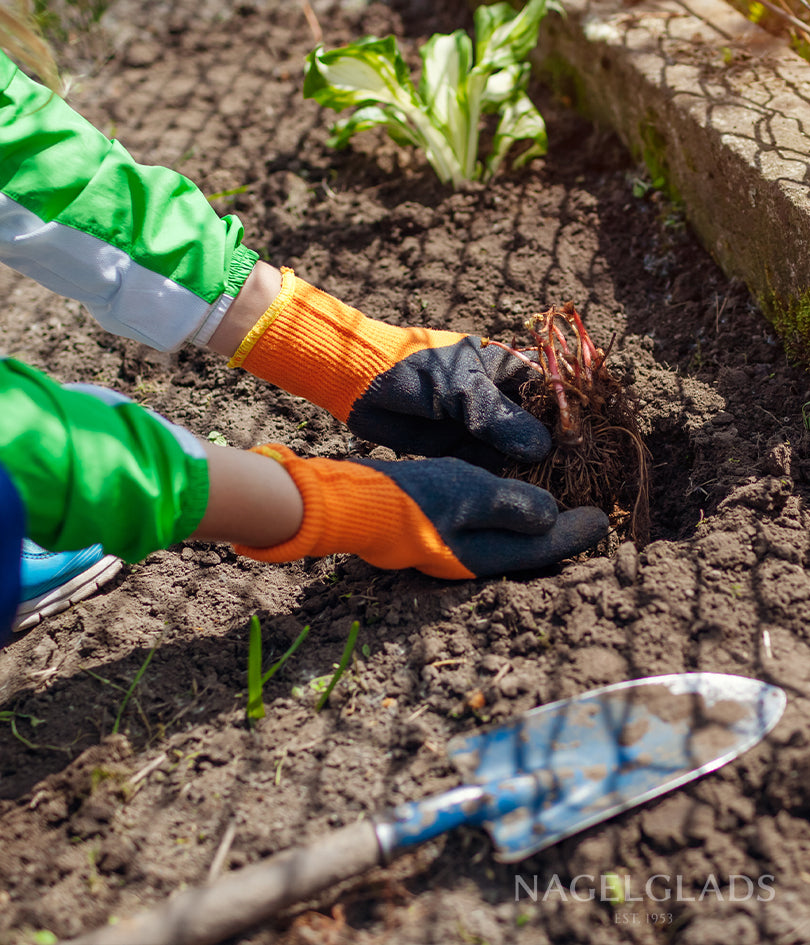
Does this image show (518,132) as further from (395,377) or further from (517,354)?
(395,377)

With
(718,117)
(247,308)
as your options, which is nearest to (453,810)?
(247,308)

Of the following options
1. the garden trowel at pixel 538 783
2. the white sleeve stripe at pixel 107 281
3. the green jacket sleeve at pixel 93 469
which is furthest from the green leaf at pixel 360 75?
the garden trowel at pixel 538 783

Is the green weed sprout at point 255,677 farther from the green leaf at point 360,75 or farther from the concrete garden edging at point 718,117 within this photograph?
the green leaf at point 360,75

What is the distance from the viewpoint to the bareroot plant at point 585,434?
1.85 m

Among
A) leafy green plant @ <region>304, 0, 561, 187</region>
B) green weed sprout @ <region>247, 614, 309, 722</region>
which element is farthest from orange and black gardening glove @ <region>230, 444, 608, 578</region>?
leafy green plant @ <region>304, 0, 561, 187</region>

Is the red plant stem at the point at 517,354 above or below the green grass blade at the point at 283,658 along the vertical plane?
above

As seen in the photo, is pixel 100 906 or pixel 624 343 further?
pixel 624 343

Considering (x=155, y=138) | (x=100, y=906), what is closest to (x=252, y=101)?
(x=155, y=138)

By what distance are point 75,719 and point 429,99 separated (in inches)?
88.9

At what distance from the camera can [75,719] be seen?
1593 millimetres

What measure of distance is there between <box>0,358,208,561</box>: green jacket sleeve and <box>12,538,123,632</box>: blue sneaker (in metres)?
0.57

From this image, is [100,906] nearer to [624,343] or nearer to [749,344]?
[624,343]

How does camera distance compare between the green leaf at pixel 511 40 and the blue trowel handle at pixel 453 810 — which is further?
the green leaf at pixel 511 40

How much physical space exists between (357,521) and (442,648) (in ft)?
1.04
